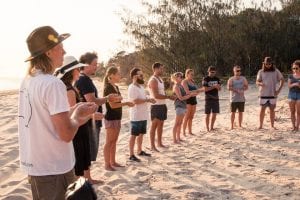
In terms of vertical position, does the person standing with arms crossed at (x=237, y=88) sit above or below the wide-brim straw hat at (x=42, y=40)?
below

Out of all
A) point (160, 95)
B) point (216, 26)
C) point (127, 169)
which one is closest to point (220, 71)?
point (216, 26)

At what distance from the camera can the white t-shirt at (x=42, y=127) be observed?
2.62 metres

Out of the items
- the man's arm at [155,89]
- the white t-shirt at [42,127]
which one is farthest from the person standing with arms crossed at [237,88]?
the white t-shirt at [42,127]

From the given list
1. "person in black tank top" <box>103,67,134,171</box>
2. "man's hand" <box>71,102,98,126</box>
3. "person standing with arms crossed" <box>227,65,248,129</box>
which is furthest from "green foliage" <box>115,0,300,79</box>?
"man's hand" <box>71,102,98,126</box>

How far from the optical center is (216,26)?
69.7 ft

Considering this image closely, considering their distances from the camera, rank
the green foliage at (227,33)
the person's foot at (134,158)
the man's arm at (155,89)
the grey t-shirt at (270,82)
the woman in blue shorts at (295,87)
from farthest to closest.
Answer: the green foliage at (227,33)
the grey t-shirt at (270,82)
the woman in blue shorts at (295,87)
the man's arm at (155,89)
the person's foot at (134,158)

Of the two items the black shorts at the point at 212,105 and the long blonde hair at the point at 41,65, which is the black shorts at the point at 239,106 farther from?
the long blonde hair at the point at 41,65

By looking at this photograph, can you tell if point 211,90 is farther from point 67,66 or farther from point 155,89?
point 67,66

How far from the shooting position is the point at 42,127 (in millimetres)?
2730

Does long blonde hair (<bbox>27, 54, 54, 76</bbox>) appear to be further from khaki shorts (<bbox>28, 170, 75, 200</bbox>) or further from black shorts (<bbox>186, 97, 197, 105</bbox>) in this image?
black shorts (<bbox>186, 97, 197, 105</bbox>)

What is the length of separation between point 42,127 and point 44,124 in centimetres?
2

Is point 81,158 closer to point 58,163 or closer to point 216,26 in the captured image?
point 58,163

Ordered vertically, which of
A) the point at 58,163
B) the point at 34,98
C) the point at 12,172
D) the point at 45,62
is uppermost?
the point at 45,62

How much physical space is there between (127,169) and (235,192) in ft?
6.94
